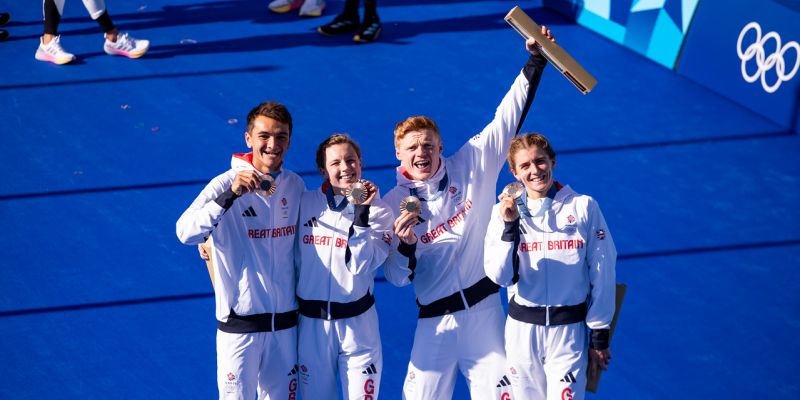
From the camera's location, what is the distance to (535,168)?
5.52 m

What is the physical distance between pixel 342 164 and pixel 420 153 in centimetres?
45

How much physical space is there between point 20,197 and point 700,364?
6.25 m

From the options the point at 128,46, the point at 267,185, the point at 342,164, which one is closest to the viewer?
the point at 267,185

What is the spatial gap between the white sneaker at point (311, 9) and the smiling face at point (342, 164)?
8152 mm

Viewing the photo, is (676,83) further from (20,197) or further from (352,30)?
(20,197)

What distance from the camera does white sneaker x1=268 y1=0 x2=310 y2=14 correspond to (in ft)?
44.9

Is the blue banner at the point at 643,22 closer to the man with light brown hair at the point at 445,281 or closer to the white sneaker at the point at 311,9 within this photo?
the white sneaker at the point at 311,9

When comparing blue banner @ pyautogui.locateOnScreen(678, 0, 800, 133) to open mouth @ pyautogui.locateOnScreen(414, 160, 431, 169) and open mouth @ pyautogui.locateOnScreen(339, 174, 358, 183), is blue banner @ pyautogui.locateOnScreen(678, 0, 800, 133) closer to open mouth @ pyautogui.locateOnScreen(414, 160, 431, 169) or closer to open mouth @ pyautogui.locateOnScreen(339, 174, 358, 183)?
open mouth @ pyautogui.locateOnScreen(414, 160, 431, 169)

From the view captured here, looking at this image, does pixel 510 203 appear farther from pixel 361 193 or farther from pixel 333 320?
pixel 333 320

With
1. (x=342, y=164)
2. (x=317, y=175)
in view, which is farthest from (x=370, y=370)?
(x=317, y=175)

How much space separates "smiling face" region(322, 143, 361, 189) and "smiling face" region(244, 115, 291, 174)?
0.91 feet

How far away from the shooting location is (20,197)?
9398 mm

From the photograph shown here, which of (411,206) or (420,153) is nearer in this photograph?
(411,206)

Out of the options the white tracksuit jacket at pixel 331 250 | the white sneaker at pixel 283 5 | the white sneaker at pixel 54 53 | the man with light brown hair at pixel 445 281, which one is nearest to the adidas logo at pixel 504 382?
the man with light brown hair at pixel 445 281
